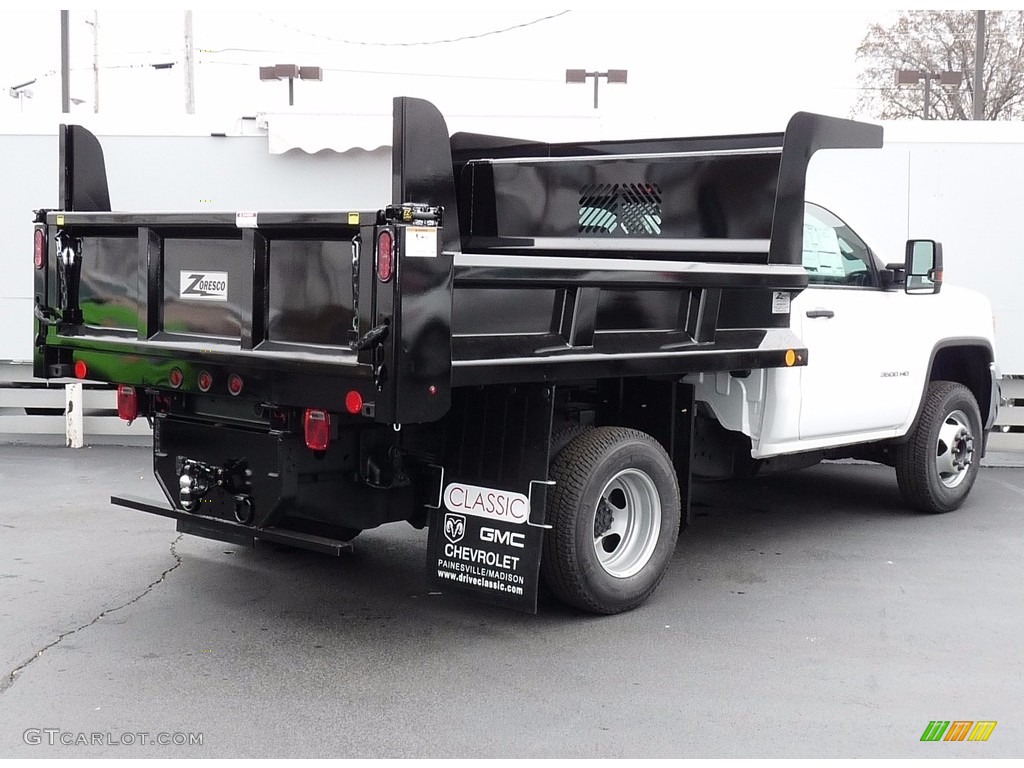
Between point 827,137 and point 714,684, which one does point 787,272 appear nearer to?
point 827,137

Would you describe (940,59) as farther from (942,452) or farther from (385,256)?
(385,256)

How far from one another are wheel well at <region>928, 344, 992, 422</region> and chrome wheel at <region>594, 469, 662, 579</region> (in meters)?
3.12

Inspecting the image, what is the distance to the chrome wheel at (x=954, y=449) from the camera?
25.2ft

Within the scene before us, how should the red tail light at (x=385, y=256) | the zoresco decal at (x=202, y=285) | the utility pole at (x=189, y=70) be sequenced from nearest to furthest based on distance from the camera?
the red tail light at (x=385, y=256) → the zoresco decal at (x=202, y=285) → the utility pole at (x=189, y=70)

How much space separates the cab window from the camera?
6.60 m

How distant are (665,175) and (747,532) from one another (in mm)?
2332

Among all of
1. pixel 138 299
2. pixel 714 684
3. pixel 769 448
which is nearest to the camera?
pixel 714 684

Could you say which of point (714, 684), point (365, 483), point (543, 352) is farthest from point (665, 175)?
point (714, 684)

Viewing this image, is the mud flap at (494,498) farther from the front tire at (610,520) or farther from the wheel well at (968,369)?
the wheel well at (968,369)

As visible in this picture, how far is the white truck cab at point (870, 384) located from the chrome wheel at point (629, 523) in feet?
2.58

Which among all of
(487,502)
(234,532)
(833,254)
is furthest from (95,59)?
(487,502)

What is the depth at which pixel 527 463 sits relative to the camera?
5.02m

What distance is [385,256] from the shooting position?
4.27 m

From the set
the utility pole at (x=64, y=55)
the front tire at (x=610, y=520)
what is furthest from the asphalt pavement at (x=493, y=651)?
the utility pole at (x=64, y=55)
